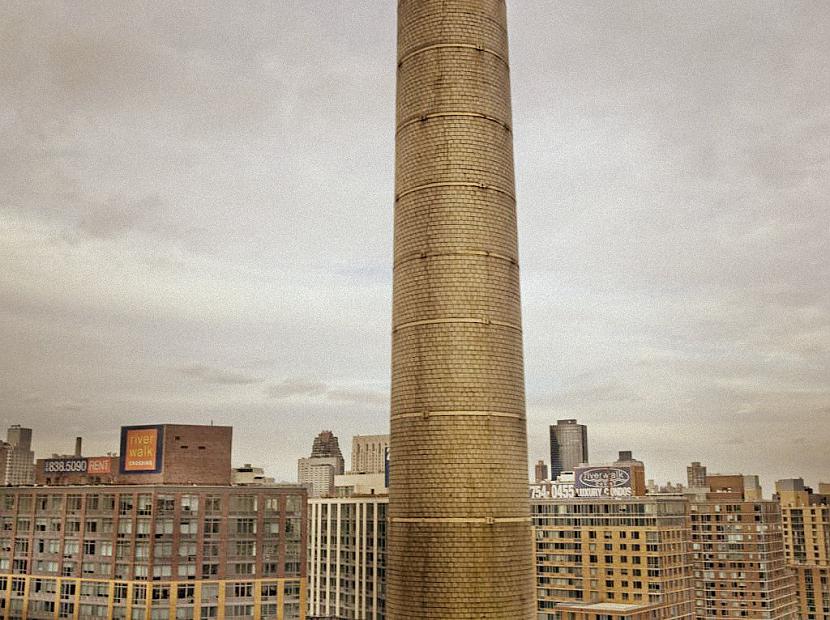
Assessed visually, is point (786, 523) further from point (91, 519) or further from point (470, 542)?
point (470, 542)

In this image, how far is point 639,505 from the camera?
4941 inches

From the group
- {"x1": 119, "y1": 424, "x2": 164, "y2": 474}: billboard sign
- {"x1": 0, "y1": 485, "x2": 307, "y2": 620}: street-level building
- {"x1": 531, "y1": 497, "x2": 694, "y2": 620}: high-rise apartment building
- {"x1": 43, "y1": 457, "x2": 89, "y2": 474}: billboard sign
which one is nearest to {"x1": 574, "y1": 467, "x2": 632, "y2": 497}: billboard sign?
{"x1": 531, "y1": 497, "x2": 694, "y2": 620}: high-rise apartment building

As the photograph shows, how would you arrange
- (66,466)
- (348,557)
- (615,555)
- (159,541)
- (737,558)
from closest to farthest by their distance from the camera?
(159,541) → (66,466) → (615,555) → (348,557) → (737,558)

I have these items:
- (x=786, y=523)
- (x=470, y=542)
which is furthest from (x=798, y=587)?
(x=470, y=542)

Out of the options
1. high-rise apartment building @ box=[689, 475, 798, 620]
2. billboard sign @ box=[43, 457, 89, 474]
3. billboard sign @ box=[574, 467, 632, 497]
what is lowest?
high-rise apartment building @ box=[689, 475, 798, 620]

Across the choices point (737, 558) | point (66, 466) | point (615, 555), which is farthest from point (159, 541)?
point (737, 558)

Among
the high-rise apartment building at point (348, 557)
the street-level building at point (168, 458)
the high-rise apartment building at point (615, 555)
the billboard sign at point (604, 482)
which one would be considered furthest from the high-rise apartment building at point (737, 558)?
the street-level building at point (168, 458)

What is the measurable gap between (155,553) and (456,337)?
65.0 meters

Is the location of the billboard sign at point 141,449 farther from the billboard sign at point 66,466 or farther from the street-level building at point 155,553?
the billboard sign at point 66,466

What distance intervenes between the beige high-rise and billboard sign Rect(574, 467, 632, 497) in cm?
9338

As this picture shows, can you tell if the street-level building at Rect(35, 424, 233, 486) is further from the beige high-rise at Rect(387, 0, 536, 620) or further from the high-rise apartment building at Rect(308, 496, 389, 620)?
the beige high-rise at Rect(387, 0, 536, 620)

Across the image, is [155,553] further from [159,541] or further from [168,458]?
[168,458]

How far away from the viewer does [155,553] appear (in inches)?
3652

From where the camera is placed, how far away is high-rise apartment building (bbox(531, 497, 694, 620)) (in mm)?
122188
